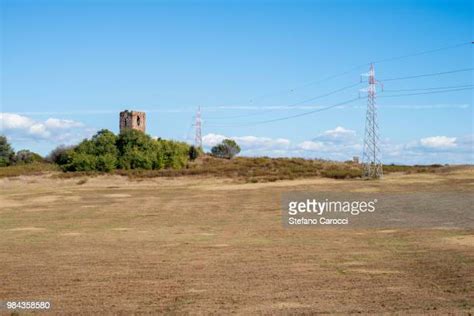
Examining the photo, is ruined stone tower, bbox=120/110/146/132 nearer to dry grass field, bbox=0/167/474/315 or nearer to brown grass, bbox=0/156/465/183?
brown grass, bbox=0/156/465/183

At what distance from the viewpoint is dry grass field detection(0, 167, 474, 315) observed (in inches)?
542

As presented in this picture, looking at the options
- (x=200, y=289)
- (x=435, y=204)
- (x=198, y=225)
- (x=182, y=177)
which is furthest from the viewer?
(x=182, y=177)

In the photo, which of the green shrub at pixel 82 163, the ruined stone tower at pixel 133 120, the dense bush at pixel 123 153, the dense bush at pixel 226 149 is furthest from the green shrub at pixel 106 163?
the dense bush at pixel 226 149

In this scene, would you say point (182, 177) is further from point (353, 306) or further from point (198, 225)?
point (353, 306)

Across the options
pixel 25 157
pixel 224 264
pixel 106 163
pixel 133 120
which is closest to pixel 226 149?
pixel 133 120

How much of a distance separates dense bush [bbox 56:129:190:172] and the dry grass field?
4148 centimetres

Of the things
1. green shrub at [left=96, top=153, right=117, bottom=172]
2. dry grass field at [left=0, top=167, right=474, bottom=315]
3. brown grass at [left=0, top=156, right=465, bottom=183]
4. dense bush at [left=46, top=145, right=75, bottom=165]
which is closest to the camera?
dry grass field at [left=0, top=167, right=474, bottom=315]

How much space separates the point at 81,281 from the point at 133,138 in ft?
250

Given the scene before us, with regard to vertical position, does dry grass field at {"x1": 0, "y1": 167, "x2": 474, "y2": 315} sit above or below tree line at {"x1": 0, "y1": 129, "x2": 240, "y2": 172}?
below

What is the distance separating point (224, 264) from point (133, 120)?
301 ft

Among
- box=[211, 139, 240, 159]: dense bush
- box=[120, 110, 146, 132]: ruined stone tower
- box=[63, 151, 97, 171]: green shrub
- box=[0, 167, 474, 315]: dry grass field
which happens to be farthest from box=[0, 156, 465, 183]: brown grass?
box=[211, 139, 240, 159]: dense bush

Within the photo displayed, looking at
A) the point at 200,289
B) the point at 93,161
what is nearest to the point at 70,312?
the point at 200,289

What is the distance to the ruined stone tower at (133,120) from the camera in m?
109

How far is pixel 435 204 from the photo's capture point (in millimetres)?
41219
